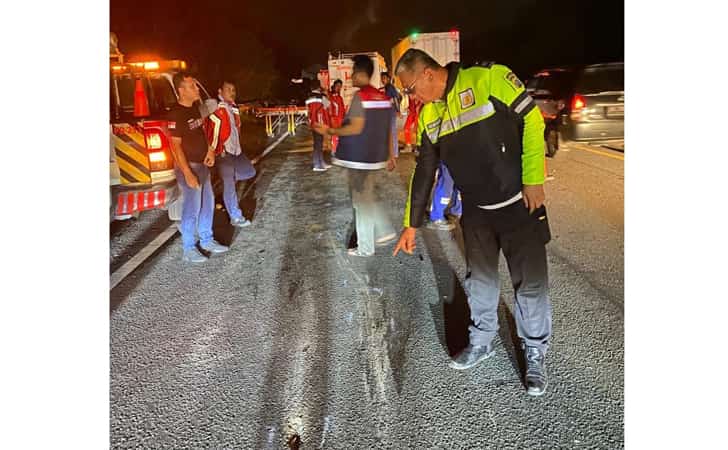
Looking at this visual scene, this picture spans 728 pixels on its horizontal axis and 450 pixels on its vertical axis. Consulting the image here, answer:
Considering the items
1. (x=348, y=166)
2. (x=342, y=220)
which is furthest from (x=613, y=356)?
(x=342, y=220)

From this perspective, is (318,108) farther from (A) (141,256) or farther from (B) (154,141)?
(A) (141,256)

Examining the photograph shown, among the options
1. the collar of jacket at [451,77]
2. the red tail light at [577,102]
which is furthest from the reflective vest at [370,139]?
the red tail light at [577,102]

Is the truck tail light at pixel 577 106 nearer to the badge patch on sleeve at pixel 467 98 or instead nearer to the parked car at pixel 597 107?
the parked car at pixel 597 107

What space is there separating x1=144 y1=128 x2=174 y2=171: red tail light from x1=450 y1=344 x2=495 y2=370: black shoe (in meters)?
3.85

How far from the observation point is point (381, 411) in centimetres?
305

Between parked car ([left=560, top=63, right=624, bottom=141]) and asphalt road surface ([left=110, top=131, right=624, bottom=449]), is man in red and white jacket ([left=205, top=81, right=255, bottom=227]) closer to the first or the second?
asphalt road surface ([left=110, top=131, right=624, bottom=449])

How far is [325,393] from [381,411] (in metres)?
0.36

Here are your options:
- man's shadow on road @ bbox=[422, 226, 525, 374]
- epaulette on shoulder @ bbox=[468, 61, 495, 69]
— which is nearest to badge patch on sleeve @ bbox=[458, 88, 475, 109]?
epaulette on shoulder @ bbox=[468, 61, 495, 69]

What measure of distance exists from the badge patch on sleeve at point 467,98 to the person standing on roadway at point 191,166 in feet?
11.0

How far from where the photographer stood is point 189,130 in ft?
18.7

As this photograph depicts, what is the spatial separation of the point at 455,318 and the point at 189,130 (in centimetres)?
319

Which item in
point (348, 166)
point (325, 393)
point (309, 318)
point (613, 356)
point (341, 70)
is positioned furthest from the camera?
point (341, 70)

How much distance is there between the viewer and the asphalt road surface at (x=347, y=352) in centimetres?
290

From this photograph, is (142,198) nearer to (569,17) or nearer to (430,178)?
(430,178)
